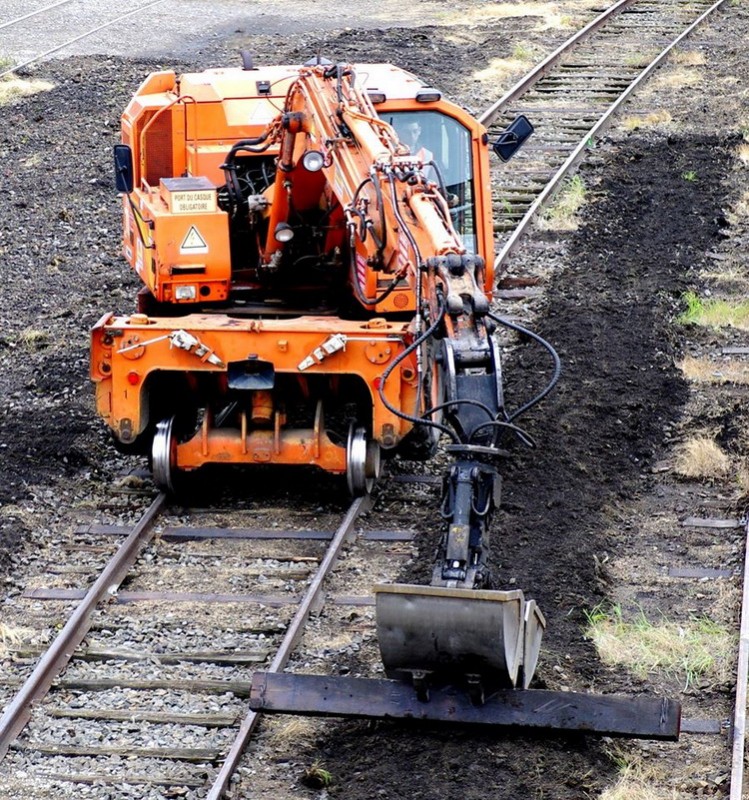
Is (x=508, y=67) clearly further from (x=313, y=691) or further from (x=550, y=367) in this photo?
(x=313, y=691)

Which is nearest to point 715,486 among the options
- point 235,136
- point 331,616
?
point 331,616

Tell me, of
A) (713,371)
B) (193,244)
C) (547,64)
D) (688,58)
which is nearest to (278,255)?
(193,244)

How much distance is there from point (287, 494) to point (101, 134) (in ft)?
39.0

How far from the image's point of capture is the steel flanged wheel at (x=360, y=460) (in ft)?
38.0

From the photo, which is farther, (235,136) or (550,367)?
(550,367)

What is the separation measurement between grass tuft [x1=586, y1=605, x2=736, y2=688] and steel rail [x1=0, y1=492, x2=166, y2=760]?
3207 mm

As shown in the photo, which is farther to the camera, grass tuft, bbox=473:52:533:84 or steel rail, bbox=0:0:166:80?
steel rail, bbox=0:0:166:80

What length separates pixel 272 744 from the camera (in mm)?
8820

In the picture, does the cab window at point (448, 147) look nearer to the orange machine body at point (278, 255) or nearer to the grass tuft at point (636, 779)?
the orange machine body at point (278, 255)

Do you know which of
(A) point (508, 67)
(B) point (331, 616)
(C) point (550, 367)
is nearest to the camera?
(B) point (331, 616)

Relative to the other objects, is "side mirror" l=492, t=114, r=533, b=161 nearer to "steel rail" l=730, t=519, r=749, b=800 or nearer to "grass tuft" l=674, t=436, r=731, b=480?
"grass tuft" l=674, t=436, r=731, b=480

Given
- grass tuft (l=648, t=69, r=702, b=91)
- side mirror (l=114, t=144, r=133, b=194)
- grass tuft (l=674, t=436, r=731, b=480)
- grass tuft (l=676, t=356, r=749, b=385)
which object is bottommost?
grass tuft (l=674, t=436, r=731, b=480)

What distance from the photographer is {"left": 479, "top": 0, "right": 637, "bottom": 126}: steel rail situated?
22141mm

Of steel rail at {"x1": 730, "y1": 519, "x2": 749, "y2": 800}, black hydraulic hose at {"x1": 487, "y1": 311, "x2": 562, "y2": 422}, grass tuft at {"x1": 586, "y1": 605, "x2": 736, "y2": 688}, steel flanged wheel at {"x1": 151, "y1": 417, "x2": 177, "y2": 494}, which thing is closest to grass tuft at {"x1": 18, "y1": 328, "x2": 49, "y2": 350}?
steel flanged wheel at {"x1": 151, "y1": 417, "x2": 177, "y2": 494}
